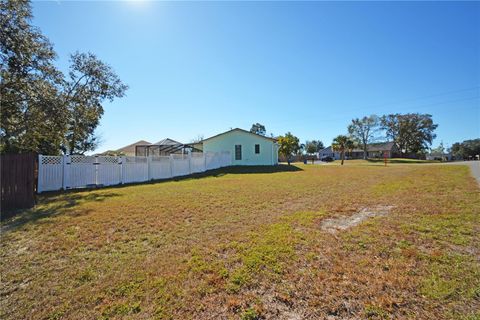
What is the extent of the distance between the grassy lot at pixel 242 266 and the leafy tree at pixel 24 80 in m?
8.24

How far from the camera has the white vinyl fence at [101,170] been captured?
9328 mm

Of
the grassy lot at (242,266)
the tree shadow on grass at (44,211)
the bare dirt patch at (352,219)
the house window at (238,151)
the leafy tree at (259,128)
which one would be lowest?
the grassy lot at (242,266)

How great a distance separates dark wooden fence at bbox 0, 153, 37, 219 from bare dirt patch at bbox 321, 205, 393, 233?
853 centimetres

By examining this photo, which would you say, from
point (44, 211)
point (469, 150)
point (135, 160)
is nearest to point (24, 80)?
point (135, 160)

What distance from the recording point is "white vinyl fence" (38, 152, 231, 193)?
9.33 m

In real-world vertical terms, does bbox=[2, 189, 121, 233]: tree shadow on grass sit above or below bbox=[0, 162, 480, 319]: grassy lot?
above

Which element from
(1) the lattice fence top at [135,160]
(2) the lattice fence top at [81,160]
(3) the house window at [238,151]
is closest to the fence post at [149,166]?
(1) the lattice fence top at [135,160]

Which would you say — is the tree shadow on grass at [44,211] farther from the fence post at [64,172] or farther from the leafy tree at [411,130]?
the leafy tree at [411,130]

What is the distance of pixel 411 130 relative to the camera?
188ft

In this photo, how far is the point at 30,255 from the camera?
353cm

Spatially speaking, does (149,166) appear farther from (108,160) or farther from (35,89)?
(35,89)

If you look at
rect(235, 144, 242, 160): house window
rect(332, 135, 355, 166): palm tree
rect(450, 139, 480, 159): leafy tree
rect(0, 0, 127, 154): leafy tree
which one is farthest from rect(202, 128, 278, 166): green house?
rect(450, 139, 480, 159): leafy tree

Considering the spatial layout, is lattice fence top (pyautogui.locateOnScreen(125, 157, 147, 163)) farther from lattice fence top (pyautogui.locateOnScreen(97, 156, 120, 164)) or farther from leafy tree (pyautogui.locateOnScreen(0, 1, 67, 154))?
leafy tree (pyautogui.locateOnScreen(0, 1, 67, 154))

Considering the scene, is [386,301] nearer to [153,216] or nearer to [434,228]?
[434,228]
